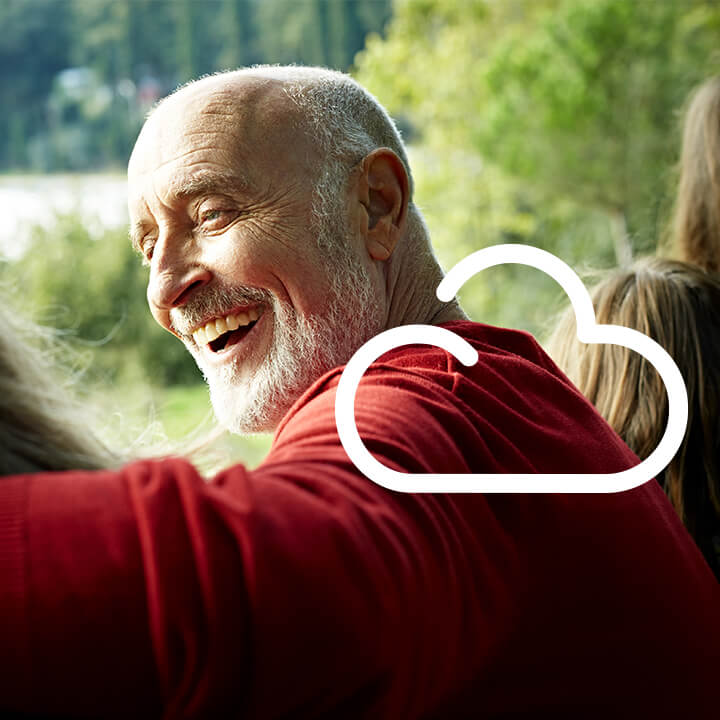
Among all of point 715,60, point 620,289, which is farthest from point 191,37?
point 620,289

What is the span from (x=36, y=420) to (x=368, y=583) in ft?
0.83

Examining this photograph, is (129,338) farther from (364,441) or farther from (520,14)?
(364,441)

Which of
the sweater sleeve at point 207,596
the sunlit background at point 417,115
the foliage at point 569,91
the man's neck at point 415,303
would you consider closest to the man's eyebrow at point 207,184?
the man's neck at point 415,303

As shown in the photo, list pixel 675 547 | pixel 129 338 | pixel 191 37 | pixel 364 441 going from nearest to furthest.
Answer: pixel 364 441, pixel 675 547, pixel 191 37, pixel 129 338

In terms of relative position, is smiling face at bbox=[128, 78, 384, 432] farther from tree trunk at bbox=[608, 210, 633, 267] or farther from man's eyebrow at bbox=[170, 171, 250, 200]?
tree trunk at bbox=[608, 210, 633, 267]

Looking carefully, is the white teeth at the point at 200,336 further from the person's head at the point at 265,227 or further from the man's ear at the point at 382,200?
the man's ear at the point at 382,200

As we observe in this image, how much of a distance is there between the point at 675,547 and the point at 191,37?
4165 mm

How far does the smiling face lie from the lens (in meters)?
1.04

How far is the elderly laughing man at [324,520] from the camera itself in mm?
545

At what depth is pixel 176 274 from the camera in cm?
106

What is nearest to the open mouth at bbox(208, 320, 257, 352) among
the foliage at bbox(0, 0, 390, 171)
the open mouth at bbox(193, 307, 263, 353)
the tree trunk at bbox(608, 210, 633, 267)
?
the open mouth at bbox(193, 307, 263, 353)

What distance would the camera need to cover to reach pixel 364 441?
0.69 metres

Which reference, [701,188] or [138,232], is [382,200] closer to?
[138,232]
